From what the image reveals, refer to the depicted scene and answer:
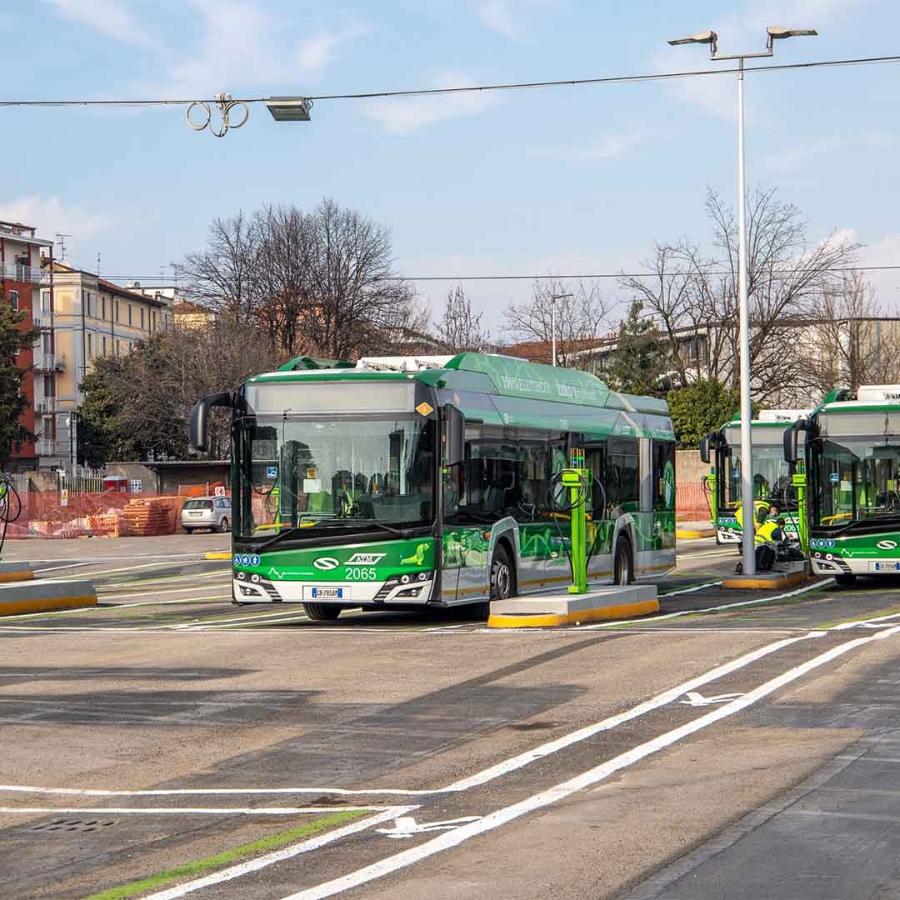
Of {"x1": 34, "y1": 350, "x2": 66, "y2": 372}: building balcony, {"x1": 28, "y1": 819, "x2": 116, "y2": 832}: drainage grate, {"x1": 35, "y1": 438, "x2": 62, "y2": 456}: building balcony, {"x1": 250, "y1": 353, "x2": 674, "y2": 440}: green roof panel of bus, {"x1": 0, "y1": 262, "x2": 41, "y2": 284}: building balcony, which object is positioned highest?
{"x1": 0, "y1": 262, "x2": 41, "y2": 284}: building balcony

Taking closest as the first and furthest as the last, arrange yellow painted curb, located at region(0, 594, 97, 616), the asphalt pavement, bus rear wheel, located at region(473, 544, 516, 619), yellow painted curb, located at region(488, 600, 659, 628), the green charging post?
the asphalt pavement < yellow painted curb, located at region(488, 600, 659, 628) < bus rear wheel, located at region(473, 544, 516, 619) < the green charging post < yellow painted curb, located at region(0, 594, 97, 616)

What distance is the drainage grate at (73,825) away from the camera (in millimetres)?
8188

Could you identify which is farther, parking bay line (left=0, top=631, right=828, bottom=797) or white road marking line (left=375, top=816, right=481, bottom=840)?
parking bay line (left=0, top=631, right=828, bottom=797)

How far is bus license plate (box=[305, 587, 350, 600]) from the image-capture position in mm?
18781

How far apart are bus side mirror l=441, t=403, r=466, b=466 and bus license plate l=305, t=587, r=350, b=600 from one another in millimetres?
1895

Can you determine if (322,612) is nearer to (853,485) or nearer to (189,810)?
(853,485)

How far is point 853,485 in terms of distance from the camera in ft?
85.2

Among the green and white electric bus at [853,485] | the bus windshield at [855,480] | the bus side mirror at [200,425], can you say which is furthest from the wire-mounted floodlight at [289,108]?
the bus windshield at [855,480]

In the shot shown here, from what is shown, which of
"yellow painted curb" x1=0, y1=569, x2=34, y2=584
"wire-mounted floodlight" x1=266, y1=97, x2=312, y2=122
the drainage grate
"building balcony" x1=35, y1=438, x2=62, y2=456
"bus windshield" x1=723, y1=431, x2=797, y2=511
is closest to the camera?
the drainage grate

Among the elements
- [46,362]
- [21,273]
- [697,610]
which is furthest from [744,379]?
[46,362]

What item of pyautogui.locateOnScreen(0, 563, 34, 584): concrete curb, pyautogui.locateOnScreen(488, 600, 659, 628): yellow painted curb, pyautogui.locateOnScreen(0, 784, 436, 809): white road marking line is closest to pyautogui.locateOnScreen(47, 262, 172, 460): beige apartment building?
pyautogui.locateOnScreen(0, 563, 34, 584): concrete curb

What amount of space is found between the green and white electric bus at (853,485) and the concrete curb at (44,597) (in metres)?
11.2

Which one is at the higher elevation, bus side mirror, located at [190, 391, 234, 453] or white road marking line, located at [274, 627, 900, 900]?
bus side mirror, located at [190, 391, 234, 453]

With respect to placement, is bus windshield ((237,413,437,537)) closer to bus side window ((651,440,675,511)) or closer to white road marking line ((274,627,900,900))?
white road marking line ((274,627,900,900))
